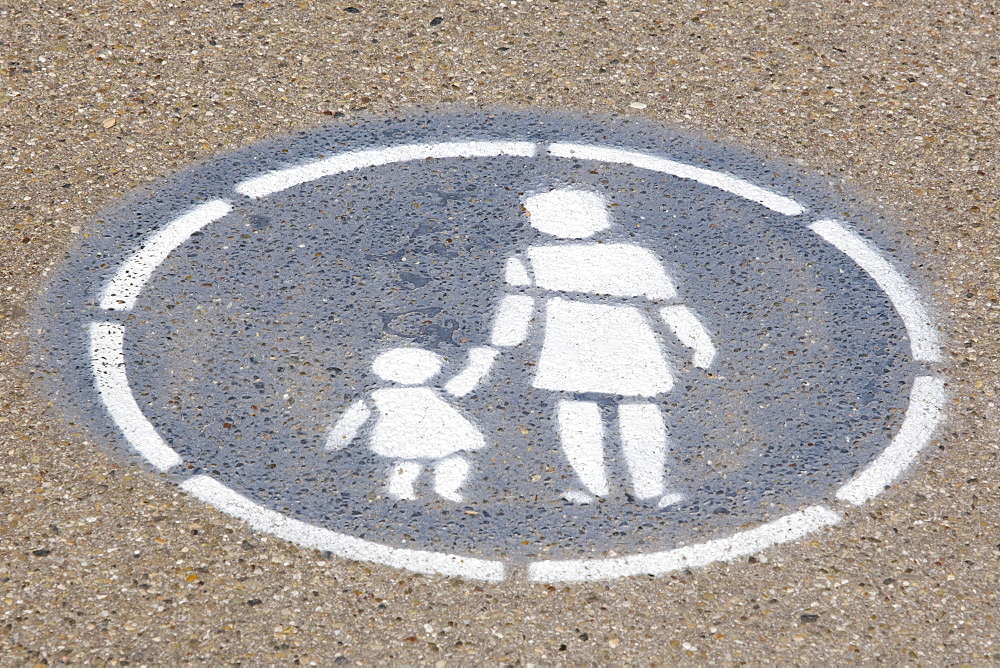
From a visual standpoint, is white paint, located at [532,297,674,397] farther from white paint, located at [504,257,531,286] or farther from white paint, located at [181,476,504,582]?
white paint, located at [181,476,504,582]

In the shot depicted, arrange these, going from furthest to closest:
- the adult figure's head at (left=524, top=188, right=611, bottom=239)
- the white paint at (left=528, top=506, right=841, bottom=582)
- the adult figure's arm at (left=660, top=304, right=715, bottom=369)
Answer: the adult figure's head at (left=524, top=188, right=611, bottom=239) < the adult figure's arm at (left=660, top=304, right=715, bottom=369) < the white paint at (left=528, top=506, right=841, bottom=582)

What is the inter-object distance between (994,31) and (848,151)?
137 cm

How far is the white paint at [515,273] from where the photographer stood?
3.97 m

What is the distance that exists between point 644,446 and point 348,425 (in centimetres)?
91

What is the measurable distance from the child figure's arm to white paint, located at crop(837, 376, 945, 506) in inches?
57.4

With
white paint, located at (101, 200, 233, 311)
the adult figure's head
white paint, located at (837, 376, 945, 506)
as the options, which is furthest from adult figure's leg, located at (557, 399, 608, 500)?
white paint, located at (101, 200, 233, 311)

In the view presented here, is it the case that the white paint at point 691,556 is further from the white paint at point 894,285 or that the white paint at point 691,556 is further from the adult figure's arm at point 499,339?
the white paint at point 894,285

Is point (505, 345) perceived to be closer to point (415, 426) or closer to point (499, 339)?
point (499, 339)

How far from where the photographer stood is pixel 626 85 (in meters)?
4.98

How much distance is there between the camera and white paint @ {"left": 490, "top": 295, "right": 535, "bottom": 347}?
3.75 meters

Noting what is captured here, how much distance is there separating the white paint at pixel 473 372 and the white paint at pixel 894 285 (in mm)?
1410

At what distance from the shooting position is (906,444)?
3449 mm

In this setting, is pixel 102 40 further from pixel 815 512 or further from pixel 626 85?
pixel 815 512

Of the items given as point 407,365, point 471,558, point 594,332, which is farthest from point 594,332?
point 471,558
